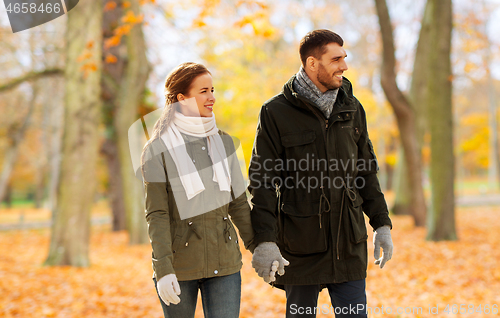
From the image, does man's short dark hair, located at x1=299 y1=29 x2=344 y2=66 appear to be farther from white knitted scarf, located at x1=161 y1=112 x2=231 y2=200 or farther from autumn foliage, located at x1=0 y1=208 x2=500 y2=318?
autumn foliage, located at x1=0 y1=208 x2=500 y2=318

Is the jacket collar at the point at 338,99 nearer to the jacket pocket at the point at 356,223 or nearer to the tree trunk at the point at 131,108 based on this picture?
the jacket pocket at the point at 356,223

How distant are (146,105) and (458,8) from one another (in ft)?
41.0

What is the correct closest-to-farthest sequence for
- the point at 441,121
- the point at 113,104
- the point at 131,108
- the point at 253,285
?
the point at 253,285, the point at 441,121, the point at 131,108, the point at 113,104

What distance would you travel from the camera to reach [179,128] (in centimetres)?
249

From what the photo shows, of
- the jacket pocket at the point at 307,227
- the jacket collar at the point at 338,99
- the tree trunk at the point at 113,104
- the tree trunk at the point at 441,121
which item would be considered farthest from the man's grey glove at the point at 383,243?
the tree trunk at the point at 113,104

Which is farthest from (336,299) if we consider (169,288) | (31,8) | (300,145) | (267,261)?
(31,8)

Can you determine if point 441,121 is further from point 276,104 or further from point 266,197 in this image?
point 266,197

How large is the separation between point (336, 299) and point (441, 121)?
717 cm

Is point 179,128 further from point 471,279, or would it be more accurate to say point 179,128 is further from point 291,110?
point 471,279

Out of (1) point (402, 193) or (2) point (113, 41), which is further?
(1) point (402, 193)

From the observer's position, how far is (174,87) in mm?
2488

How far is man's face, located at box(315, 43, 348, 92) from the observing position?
2697mm

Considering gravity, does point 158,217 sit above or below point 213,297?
above

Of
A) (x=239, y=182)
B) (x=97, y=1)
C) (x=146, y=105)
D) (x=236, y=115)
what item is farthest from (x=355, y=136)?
(x=236, y=115)
